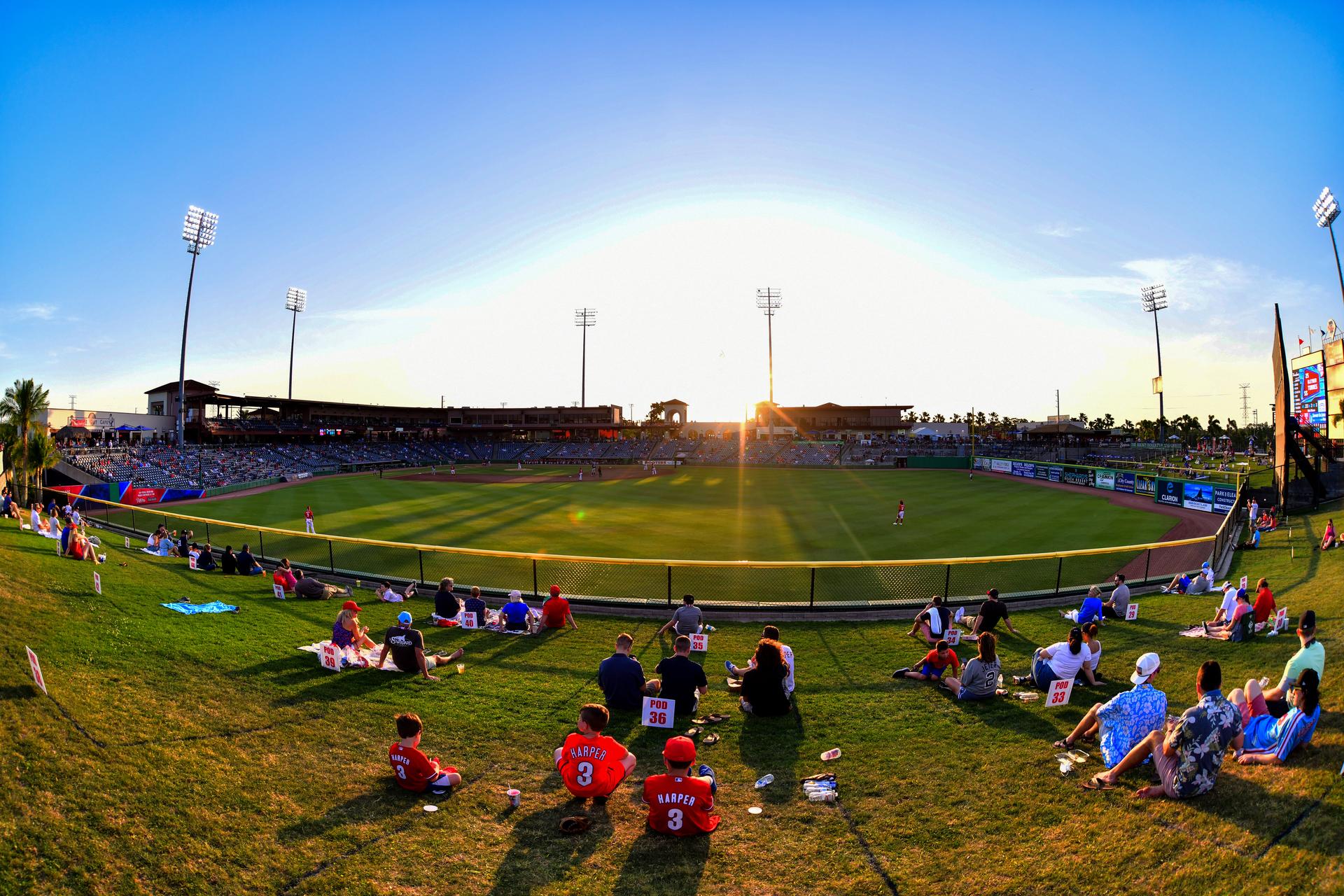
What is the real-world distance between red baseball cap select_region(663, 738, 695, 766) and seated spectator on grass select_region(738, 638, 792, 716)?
278cm

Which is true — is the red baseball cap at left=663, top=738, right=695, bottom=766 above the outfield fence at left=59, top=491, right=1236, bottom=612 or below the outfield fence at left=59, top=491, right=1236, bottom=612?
above

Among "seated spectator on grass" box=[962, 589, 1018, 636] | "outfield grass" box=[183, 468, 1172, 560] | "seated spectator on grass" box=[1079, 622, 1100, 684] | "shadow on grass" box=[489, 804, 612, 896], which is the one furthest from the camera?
"outfield grass" box=[183, 468, 1172, 560]

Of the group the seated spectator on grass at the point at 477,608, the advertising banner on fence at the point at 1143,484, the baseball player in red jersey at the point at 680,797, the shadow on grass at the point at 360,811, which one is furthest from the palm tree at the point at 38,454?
the advertising banner on fence at the point at 1143,484

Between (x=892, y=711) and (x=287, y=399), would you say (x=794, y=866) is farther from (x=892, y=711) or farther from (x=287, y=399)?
(x=287, y=399)

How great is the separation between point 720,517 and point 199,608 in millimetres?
25777

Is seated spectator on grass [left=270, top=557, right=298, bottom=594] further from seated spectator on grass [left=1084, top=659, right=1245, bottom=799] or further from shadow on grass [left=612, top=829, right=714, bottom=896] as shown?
seated spectator on grass [left=1084, top=659, right=1245, bottom=799]

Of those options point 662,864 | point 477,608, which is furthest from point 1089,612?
point 477,608

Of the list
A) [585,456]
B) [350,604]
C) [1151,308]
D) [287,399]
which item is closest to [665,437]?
[585,456]

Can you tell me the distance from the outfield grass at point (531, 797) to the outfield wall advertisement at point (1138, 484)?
31.8 m

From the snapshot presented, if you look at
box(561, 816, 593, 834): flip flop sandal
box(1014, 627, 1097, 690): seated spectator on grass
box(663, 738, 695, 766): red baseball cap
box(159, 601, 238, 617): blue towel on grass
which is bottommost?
box(561, 816, 593, 834): flip flop sandal

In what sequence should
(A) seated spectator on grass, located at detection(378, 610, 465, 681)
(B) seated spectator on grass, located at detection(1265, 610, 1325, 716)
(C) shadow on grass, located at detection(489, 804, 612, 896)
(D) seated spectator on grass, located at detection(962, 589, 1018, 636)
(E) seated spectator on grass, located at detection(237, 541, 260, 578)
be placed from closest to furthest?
1. (C) shadow on grass, located at detection(489, 804, 612, 896)
2. (B) seated spectator on grass, located at detection(1265, 610, 1325, 716)
3. (A) seated spectator on grass, located at detection(378, 610, 465, 681)
4. (D) seated spectator on grass, located at detection(962, 589, 1018, 636)
5. (E) seated spectator on grass, located at detection(237, 541, 260, 578)

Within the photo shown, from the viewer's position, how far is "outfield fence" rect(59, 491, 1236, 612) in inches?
607

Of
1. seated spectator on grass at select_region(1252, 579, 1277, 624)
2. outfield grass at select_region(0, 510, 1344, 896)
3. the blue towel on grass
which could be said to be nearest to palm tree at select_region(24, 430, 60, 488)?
the blue towel on grass

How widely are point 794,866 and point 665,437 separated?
108163 millimetres
